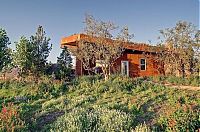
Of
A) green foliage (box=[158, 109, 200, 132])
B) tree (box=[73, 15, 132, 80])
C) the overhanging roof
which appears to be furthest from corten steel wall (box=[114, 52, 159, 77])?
green foliage (box=[158, 109, 200, 132])

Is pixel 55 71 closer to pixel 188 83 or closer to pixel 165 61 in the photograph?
pixel 188 83

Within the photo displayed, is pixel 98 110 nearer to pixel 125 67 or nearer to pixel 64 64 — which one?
pixel 64 64

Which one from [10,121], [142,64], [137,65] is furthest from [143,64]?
[10,121]

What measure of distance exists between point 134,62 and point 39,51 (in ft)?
30.7

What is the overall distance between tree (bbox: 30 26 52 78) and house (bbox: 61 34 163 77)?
105 inches

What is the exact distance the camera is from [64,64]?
65.1 ft

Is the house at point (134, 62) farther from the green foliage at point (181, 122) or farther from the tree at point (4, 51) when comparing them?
the green foliage at point (181, 122)

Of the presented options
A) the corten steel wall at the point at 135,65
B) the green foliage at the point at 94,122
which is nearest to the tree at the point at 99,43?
the corten steel wall at the point at 135,65

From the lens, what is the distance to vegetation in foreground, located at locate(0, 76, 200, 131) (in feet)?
24.6

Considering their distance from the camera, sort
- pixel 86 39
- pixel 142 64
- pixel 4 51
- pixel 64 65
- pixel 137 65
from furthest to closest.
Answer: pixel 142 64
pixel 137 65
pixel 64 65
pixel 86 39
pixel 4 51

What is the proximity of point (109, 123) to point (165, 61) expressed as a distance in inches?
761

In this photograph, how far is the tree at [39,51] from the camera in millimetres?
18469

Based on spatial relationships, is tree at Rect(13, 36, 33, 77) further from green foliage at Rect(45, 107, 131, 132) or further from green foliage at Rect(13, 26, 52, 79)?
green foliage at Rect(45, 107, 131, 132)

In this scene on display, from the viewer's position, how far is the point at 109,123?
7484 millimetres
